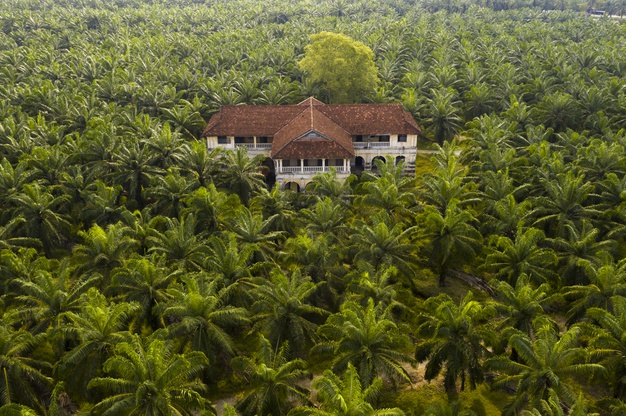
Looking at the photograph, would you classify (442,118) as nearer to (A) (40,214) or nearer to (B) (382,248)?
(B) (382,248)

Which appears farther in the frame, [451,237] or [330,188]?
[330,188]

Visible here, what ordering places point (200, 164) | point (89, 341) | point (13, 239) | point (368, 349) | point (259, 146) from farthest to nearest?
1. point (259, 146)
2. point (200, 164)
3. point (13, 239)
4. point (368, 349)
5. point (89, 341)

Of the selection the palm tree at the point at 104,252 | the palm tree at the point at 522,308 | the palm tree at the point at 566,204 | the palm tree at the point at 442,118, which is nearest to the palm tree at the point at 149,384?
the palm tree at the point at 104,252

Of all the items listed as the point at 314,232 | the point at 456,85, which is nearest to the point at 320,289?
the point at 314,232

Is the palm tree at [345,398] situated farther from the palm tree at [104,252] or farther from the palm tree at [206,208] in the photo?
the palm tree at [206,208]

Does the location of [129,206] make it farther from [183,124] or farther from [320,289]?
[320,289]

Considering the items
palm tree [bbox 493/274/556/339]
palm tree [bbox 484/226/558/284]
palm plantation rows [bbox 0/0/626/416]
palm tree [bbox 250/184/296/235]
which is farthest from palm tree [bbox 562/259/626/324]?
palm tree [bbox 250/184/296/235]

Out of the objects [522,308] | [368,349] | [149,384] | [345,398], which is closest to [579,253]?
[522,308]
